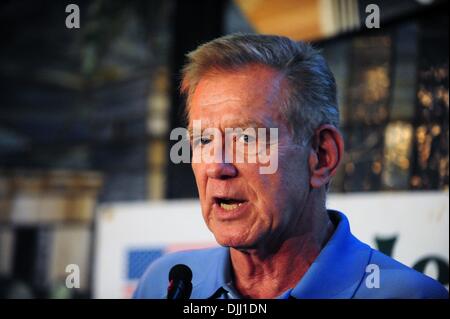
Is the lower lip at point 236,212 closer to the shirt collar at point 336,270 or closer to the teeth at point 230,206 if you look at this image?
the teeth at point 230,206

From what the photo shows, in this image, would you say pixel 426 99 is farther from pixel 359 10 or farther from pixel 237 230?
pixel 237 230

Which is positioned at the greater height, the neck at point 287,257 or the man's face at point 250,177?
the man's face at point 250,177

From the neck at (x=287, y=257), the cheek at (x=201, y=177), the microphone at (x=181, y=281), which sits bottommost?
the microphone at (x=181, y=281)

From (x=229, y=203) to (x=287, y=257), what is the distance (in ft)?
0.67

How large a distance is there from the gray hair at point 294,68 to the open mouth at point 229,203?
0.20 metres

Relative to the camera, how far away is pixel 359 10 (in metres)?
2.29

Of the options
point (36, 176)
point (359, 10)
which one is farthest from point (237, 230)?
point (36, 176)

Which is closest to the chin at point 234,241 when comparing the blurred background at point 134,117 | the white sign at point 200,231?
the white sign at point 200,231

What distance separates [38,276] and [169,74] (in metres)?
1.15

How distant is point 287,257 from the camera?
163 centimetres

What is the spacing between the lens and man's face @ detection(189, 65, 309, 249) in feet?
5.13

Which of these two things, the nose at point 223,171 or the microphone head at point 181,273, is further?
the microphone head at point 181,273

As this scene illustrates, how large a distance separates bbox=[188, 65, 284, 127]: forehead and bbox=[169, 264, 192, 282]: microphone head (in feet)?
1.35

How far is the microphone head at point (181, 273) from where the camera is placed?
1731mm
